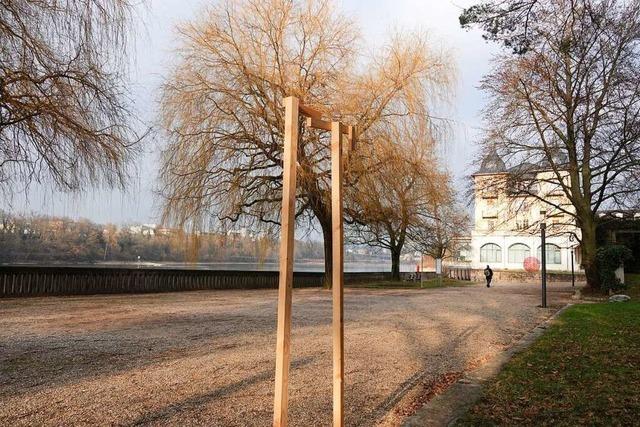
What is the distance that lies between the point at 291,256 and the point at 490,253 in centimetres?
5784

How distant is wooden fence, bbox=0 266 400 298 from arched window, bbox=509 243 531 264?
4084cm

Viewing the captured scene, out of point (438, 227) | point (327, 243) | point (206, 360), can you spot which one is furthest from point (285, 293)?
point (438, 227)

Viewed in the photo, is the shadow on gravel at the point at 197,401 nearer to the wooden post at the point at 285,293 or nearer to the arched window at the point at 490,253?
the wooden post at the point at 285,293

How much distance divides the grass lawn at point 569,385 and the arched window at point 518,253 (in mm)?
51059

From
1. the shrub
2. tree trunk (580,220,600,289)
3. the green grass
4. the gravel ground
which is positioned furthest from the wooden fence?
the green grass

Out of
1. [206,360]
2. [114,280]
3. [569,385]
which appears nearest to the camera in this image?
[569,385]

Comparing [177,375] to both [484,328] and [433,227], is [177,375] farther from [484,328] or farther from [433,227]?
[433,227]

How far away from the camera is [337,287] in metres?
3.38

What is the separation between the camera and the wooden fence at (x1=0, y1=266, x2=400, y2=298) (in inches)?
506

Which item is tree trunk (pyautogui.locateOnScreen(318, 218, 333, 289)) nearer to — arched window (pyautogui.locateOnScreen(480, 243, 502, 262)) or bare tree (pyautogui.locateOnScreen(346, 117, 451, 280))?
bare tree (pyautogui.locateOnScreen(346, 117, 451, 280))

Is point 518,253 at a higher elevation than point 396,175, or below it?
below

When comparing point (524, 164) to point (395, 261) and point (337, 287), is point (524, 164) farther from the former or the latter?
point (337, 287)

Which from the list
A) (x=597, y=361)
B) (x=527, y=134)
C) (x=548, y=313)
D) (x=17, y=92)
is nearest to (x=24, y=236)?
(x=17, y=92)

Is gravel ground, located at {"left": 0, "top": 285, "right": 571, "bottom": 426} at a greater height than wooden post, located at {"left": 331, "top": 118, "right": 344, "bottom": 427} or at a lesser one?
lesser
